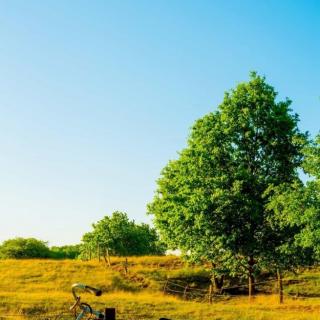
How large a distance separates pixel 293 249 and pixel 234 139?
8.30 meters

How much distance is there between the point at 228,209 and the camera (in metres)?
32.8

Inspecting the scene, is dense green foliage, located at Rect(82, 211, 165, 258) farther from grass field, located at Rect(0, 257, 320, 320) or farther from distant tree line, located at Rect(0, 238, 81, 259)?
distant tree line, located at Rect(0, 238, 81, 259)

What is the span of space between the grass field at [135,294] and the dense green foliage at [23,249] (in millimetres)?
64676

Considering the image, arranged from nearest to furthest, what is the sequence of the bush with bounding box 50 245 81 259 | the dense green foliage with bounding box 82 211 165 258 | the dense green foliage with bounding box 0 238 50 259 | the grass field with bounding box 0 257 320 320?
1. the grass field with bounding box 0 257 320 320
2. the dense green foliage with bounding box 82 211 165 258
3. the dense green foliage with bounding box 0 238 50 259
4. the bush with bounding box 50 245 81 259

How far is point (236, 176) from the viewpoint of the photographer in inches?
1297

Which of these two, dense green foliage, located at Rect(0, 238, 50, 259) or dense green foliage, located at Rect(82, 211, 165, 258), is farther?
dense green foliage, located at Rect(0, 238, 50, 259)

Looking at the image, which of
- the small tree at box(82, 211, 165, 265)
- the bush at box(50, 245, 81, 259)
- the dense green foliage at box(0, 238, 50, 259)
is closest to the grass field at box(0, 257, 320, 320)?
the small tree at box(82, 211, 165, 265)

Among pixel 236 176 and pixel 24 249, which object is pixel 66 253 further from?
pixel 236 176

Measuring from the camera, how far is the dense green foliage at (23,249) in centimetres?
12506

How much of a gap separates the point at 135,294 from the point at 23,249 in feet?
307

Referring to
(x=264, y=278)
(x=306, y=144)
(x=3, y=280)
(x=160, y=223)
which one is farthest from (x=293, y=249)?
(x=3, y=280)

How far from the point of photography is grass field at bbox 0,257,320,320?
28.3 metres

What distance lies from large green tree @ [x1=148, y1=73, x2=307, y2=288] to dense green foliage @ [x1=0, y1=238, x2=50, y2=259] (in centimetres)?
9633

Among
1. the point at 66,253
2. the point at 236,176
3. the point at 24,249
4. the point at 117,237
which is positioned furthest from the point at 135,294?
the point at 66,253
